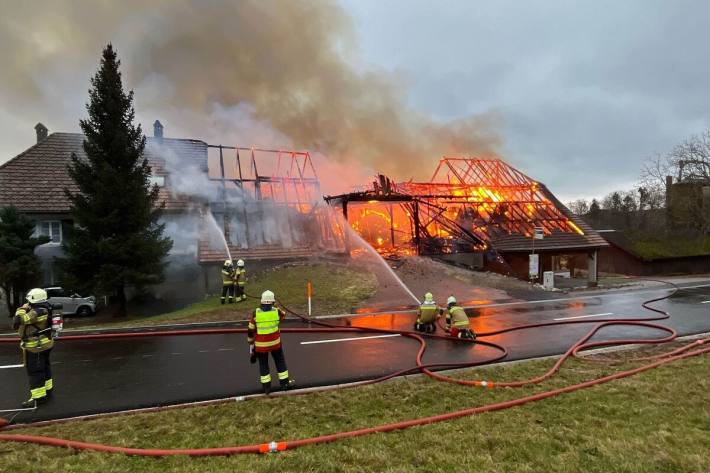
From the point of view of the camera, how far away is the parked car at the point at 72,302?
1823 centimetres

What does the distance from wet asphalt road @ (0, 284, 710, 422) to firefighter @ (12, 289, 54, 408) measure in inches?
9.2

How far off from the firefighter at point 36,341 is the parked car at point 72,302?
1394 cm

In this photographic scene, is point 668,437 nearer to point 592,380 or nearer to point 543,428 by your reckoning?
point 543,428

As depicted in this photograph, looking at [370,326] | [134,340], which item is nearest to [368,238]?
[370,326]

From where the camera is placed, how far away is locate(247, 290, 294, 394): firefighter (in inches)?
248

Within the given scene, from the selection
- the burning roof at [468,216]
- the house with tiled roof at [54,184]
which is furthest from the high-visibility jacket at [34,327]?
the burning roof at [468,216]

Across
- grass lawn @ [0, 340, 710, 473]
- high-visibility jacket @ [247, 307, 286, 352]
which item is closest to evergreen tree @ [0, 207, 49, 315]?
Answer: grass lawn @ [0, 340, 710, 473]

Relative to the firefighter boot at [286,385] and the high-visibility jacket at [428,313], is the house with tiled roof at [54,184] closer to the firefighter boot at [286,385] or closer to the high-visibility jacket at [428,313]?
the high-visibility jacket at [428,313]

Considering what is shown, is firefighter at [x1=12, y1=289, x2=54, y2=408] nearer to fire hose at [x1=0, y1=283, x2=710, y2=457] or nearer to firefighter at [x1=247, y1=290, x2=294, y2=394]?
fire hose at [x1=0, y1=283, x2=710, y2=457]

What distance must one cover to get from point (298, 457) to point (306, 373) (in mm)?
3180

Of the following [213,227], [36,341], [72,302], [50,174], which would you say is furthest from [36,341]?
[50,174]

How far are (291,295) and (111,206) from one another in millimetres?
7915

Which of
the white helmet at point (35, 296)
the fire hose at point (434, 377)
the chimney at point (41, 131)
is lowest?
the fire hose at point (434, 377)

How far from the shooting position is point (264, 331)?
21.0 feet
